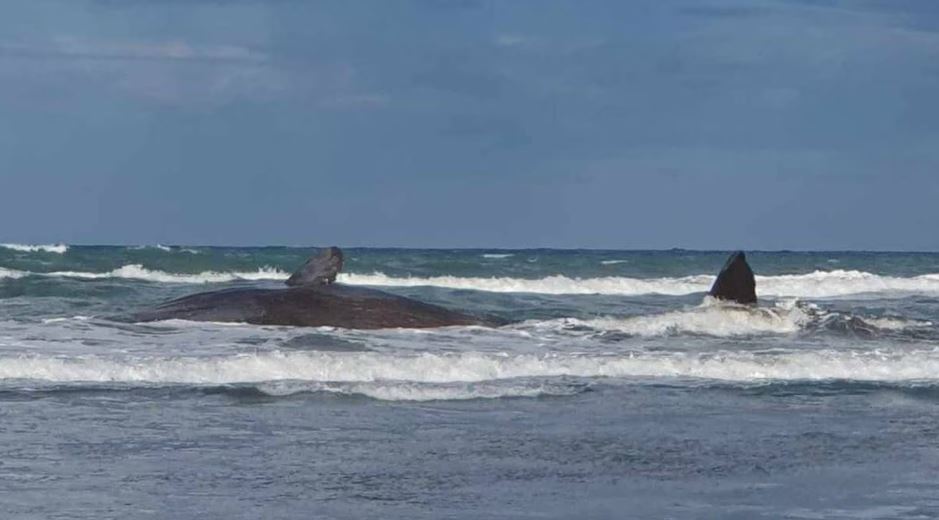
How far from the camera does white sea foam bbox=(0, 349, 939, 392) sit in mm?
14594

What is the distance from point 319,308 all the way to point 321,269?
4.86ft

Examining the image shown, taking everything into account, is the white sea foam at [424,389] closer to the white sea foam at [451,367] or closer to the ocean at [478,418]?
the ocean at [478,418]

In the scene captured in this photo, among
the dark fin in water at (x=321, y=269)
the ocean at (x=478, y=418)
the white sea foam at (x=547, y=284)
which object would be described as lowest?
the ocean at (x=478, y=418)

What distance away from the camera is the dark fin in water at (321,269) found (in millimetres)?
20953

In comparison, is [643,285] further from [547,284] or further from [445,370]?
[445,370]

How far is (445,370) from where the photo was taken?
1516 cm

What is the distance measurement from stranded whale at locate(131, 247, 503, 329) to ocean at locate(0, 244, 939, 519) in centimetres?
48

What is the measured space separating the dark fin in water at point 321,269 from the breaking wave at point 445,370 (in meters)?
4.73

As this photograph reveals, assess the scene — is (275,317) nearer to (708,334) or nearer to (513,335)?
(513,335)

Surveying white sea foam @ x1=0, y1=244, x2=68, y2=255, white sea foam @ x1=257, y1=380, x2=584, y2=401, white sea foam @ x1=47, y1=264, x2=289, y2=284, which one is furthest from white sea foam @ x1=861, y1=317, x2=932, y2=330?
white sea foam @ x1=0, y1=244, x2=68, y2=255

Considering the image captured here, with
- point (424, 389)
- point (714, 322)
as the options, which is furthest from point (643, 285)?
point (424, 389)

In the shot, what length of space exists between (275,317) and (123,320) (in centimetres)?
218

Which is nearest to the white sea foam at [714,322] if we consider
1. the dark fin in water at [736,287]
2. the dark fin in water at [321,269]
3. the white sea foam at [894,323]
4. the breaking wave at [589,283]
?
the dark fin in water at [736,287]

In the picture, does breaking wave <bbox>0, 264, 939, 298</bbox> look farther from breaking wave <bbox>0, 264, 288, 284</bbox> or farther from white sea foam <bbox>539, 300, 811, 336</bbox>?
white sea foam <bbox>539, 300, 811, 336</bbox>
